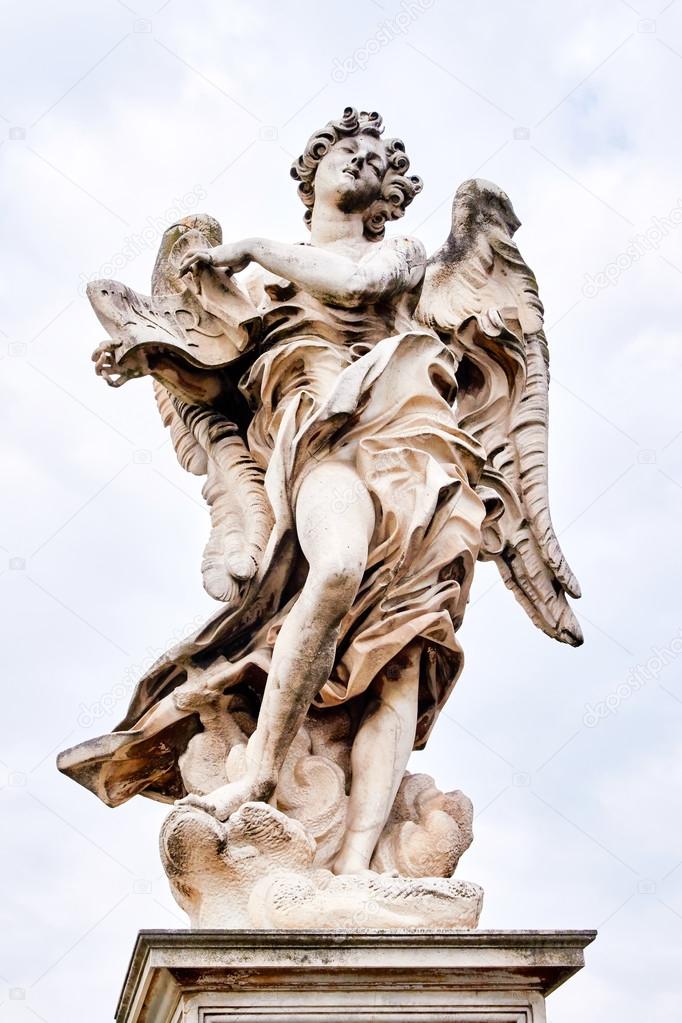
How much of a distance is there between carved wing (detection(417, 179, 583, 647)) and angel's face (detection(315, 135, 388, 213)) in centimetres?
42

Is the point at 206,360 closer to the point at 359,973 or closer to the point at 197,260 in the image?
the point at 197,260

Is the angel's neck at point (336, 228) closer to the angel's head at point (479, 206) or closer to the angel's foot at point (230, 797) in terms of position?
the angel's head at point (479, 206)

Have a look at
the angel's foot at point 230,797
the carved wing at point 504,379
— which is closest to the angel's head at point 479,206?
the carved wing at point 504,379

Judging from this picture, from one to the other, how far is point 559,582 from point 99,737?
184 centimetres

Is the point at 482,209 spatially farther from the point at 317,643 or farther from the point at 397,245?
the point at 317,643

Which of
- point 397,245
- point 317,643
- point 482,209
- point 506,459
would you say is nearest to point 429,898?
point 317,643

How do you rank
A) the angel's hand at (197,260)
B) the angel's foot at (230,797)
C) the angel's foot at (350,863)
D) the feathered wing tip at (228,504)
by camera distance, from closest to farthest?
the angel's foot at (230,797), the angel's foot at (350,863), the feathered wing tip at (228,504), the angel's hand at (197,260)

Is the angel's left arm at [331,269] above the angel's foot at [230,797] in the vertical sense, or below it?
above

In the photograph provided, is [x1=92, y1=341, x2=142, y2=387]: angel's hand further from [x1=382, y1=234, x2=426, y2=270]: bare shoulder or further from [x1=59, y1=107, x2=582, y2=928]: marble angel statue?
[x1=382, y1=234, x2=426, y2=270]: bare shoulder

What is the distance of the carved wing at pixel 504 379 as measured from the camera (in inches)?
271

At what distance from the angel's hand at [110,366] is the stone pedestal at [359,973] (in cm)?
239

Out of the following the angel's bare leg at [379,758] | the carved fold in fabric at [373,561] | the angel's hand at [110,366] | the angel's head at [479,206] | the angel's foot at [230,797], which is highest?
the angel's head at [479,206]

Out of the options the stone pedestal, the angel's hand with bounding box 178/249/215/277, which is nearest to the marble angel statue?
the angel's hand with bounding box 178/249/215/277

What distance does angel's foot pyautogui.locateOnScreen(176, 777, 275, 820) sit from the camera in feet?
18.6
